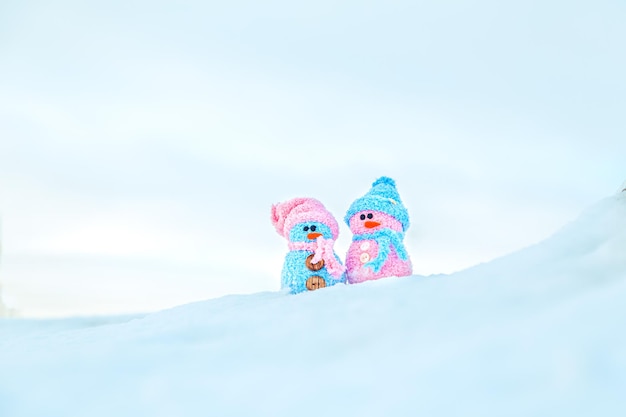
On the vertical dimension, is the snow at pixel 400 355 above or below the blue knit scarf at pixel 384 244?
below

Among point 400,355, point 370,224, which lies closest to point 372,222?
point 370,224

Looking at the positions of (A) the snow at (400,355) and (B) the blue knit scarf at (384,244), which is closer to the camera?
(A) the snow at (400,355)

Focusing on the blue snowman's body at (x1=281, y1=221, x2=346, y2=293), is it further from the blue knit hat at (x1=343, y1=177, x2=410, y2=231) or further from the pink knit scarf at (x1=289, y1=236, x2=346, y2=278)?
the blue knit hat at (x1=343, y1=177, x2=410, y2=231)

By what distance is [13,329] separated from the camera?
1607 millimetres

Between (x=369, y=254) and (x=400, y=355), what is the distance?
1.32m

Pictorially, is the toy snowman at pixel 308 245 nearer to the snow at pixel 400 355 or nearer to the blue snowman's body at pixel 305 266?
the blue snowman's body at pixel 305 266

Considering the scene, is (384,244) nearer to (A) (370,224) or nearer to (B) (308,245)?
(A) (370,224)

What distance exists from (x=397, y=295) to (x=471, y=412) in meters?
0.29

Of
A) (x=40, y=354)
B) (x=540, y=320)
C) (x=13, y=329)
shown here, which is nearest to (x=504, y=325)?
(x=540, y=320)

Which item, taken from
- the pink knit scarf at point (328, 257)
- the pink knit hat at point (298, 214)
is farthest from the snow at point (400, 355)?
the pink knit hat at point (298, 214)

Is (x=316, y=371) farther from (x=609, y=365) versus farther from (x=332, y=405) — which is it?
(x=609, y=365)

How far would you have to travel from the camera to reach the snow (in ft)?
2.06

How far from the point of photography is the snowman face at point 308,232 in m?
2.09

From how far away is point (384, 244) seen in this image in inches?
79.7
